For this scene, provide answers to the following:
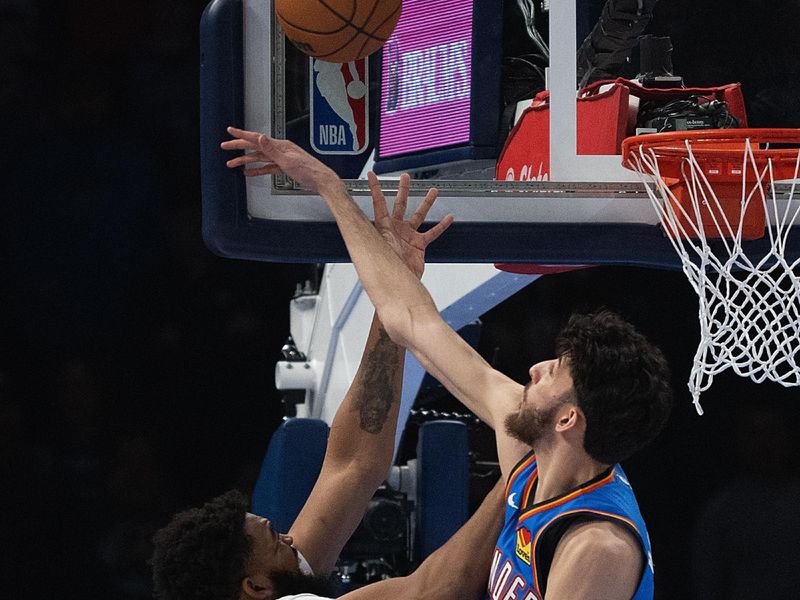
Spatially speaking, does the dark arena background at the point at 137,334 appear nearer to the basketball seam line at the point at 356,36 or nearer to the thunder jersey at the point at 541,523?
the basketball seam line at the point at 356,36

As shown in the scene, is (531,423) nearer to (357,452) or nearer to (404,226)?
(404,226)

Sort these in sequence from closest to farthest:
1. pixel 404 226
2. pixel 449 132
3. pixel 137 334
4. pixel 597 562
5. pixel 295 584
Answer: pixel 597 562
pixel 295 584
pixel 404 226
pixel 449 132
pixel 137 334

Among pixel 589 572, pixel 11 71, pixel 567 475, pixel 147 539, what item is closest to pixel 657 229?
pixel 567 475

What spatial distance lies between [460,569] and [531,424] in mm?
525

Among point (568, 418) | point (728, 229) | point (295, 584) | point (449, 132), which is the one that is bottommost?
point (295, 584)

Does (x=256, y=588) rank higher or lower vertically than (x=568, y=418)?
lower

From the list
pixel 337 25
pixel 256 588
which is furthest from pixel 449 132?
pixel 256 588

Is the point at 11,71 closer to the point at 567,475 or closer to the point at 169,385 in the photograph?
the point at 169,385

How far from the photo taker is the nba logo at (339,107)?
301cm

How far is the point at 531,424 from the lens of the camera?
2.33 metres

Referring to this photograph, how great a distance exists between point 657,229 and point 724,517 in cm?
352

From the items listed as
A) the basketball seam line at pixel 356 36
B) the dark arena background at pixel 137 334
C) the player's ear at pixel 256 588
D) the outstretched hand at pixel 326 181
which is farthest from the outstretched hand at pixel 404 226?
the dark arena background at pixel 137 334

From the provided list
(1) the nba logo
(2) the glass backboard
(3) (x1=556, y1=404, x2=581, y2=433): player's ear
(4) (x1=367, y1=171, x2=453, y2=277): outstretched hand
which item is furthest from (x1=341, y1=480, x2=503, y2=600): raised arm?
(1) the nba logo

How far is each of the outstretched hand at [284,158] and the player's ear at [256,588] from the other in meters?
→ 0.93
